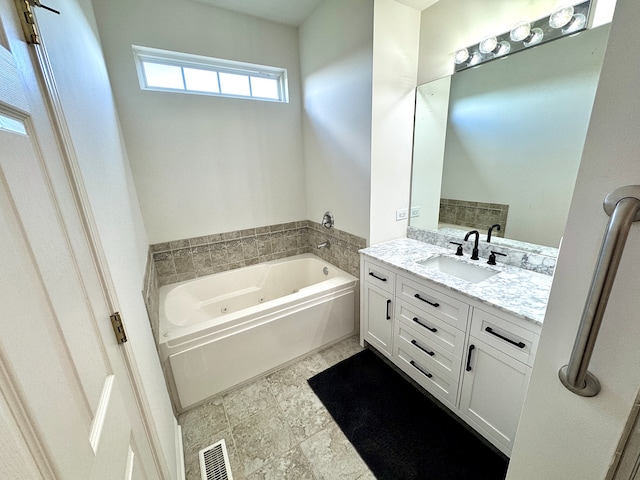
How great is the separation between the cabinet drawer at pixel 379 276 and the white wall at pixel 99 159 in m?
1.44

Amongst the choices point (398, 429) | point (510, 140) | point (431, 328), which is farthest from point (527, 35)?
point (398, 429)

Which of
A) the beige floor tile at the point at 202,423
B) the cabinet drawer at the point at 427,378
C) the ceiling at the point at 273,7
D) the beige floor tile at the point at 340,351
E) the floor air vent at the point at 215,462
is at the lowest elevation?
the beige floor tile at the point at 202,423

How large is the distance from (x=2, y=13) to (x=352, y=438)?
206 cm

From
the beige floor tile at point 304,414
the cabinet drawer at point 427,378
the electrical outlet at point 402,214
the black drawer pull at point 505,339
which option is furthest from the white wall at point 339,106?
the beige floor tile at point 304,414

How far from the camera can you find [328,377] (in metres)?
1.94

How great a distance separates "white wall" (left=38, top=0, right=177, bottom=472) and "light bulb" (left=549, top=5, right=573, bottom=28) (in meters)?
2.12

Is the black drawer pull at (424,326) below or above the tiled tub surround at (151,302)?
below

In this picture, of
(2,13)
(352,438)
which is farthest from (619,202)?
(352,438)

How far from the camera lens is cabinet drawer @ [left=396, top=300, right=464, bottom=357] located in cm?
144

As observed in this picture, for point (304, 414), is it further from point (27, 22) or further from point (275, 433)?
point (27, 22)

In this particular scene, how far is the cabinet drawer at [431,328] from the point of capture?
1440 mm

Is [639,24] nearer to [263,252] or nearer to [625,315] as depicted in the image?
[625,315]

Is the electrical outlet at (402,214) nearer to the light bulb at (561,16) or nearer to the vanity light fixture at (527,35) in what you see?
the vanity light fixture at (527,35)

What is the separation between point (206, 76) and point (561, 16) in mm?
2425
